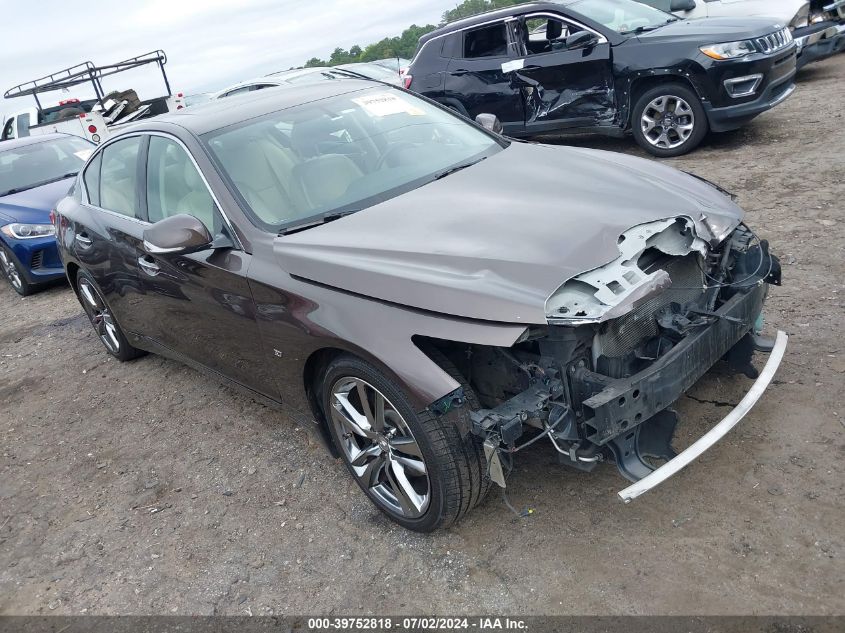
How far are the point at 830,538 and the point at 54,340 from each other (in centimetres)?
600

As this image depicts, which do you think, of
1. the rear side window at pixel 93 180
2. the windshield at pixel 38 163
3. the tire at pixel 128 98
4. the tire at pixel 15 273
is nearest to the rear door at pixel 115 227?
the rear side window at pixel 93 180

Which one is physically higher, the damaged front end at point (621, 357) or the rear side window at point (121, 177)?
the rear side window at point (121, 177)

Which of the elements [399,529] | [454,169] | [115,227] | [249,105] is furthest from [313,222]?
[115,227]

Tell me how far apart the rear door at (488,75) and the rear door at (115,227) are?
4910mm

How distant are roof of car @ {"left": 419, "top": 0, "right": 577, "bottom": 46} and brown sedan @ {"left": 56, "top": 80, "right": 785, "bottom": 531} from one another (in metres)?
4.58

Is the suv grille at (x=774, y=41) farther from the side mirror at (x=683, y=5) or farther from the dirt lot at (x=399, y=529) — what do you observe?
the dirt lot at (x=399, y=529)

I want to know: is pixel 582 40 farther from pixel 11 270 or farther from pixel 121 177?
pixel 11 270

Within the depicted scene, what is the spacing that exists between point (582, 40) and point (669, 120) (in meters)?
1.28

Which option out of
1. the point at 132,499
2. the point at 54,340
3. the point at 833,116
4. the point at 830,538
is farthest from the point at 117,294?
the point at 833,116

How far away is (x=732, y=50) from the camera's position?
22.2ft

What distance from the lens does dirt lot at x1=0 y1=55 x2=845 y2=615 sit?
8.10 feet

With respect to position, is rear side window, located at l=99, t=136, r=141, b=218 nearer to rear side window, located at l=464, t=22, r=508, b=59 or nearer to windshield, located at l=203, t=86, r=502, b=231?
windshield, located at l=203, t=86, r=502, b=231

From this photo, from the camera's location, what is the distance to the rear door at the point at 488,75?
26.7 feet

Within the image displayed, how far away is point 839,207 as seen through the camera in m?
5.23
